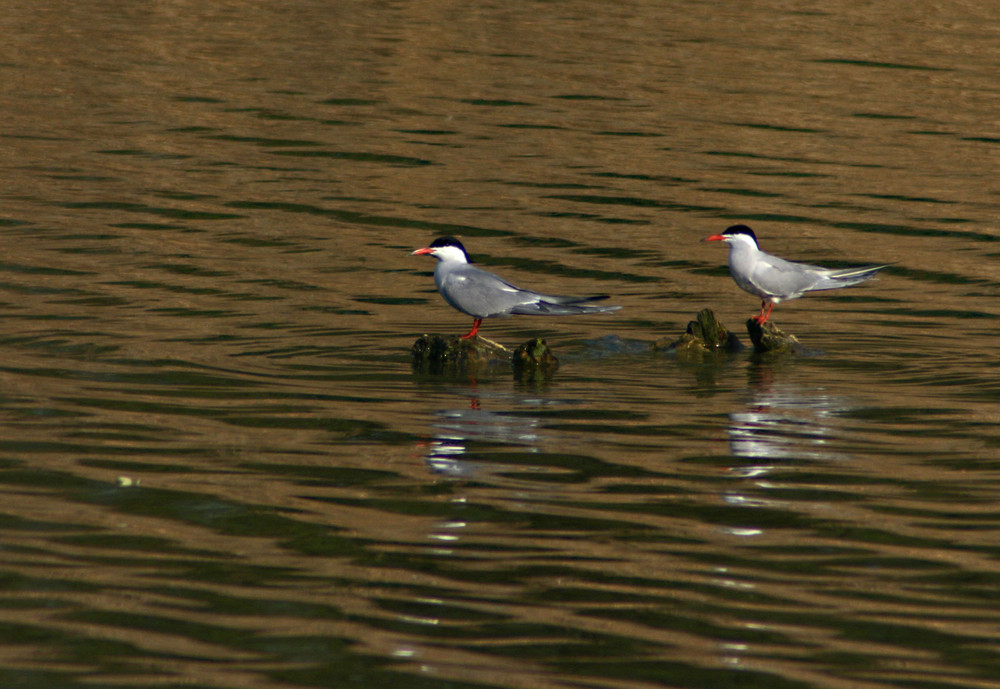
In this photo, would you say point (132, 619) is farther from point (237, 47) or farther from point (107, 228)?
point (237, 47)

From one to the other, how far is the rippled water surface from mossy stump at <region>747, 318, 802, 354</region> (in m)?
0.14

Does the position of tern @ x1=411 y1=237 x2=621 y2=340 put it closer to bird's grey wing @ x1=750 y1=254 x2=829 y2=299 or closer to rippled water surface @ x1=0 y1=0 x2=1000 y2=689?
rippled water surface @ x1=0 y1=0 x2=1000 y2=689

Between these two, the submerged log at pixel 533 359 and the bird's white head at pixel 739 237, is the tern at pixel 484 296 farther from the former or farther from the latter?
the bird's white head at pixel 739 237

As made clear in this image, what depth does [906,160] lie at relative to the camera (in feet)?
65.3

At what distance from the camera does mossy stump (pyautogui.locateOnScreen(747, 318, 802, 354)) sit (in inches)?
439

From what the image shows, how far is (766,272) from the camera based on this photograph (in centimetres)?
1154

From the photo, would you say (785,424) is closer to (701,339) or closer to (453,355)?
(701,339)

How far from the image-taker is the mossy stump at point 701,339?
1100 centimetres

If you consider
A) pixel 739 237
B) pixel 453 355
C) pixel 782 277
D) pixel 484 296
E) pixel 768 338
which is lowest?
pixel 453 355

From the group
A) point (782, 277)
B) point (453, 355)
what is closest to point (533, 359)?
point (453, 355)

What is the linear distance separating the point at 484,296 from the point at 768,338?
2221 millimetres

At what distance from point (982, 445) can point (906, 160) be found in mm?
12499

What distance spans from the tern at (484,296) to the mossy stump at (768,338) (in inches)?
44.2

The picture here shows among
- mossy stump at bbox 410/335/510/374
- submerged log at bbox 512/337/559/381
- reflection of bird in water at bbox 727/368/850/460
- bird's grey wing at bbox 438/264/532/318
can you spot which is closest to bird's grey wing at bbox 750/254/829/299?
reflection of bird in water at bbox 727/368/850/460
